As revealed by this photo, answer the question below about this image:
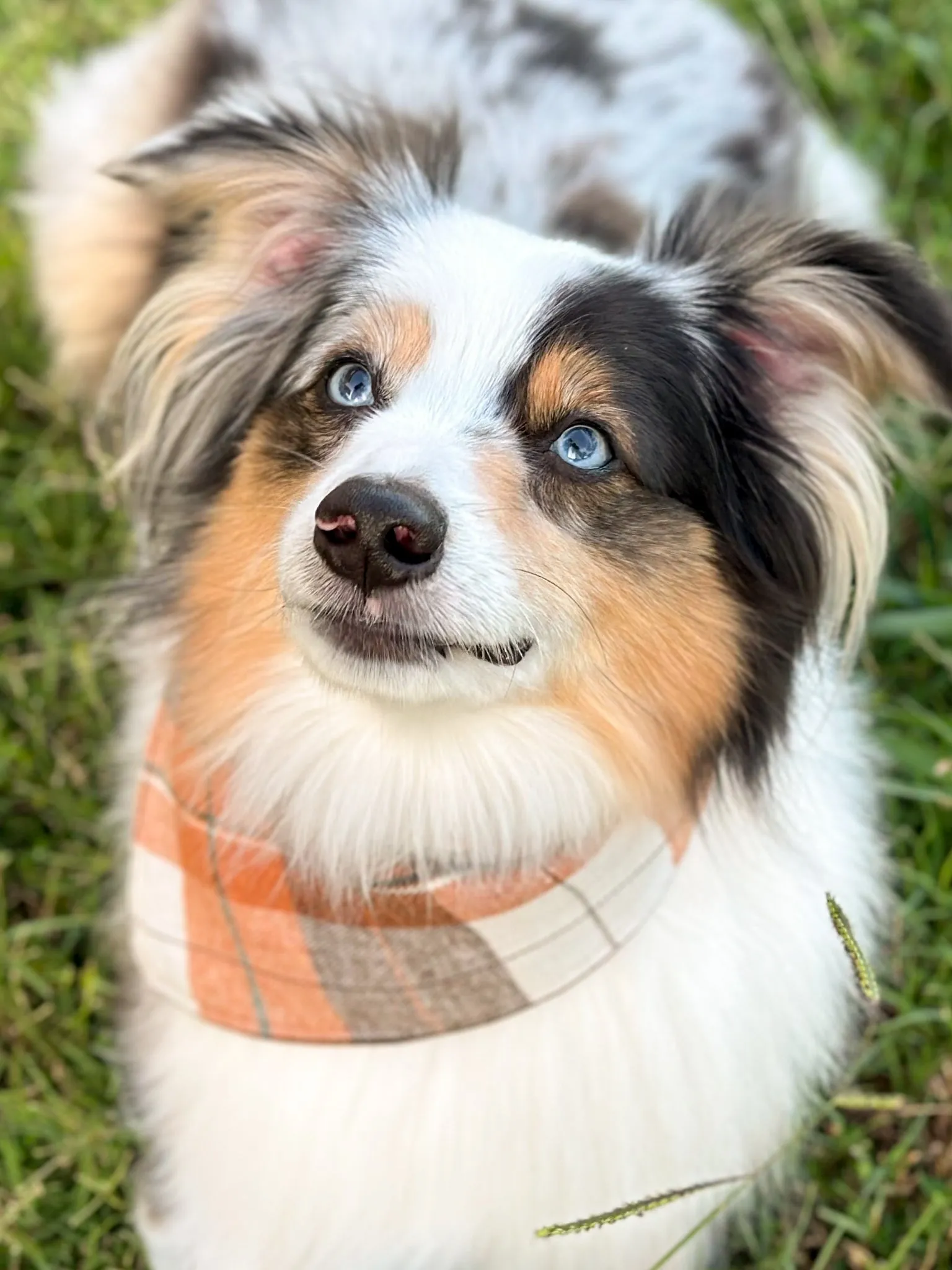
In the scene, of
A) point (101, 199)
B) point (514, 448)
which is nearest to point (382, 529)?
point (514, 448)

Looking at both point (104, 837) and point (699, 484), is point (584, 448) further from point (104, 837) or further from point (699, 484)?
point (104, 837)

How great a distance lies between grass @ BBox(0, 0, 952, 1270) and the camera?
3299mm

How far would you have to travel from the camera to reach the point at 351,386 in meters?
2.61

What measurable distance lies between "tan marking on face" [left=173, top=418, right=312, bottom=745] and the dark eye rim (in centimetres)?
14

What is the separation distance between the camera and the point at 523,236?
266 cm

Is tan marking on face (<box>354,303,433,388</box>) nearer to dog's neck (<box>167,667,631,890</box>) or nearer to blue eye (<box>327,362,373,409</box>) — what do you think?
blue eye (<box>327,362,373,409</box>)

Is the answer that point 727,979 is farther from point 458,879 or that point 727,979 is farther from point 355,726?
point 355,726

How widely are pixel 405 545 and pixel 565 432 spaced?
0.46 m

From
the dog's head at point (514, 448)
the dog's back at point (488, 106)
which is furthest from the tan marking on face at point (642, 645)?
the dog's back at point (488, 106)

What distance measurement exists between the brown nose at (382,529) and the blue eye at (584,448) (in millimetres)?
379

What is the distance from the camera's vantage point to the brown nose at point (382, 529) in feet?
6.98

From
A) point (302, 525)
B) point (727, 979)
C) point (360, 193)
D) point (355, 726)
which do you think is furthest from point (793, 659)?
point (360, 193)

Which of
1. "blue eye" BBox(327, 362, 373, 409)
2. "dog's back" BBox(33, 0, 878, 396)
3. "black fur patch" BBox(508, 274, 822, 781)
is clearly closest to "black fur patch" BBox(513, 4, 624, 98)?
"dog's back" BBox(33, 0, 878, 396)

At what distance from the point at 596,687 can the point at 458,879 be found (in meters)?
0.47
